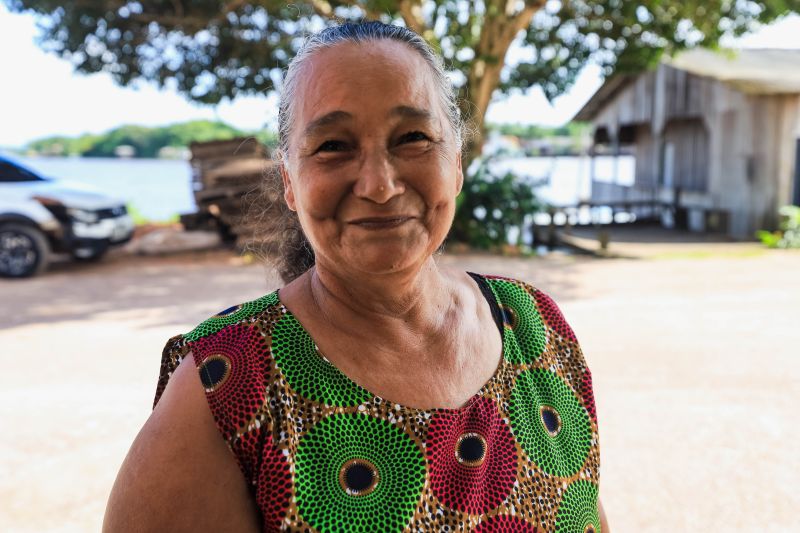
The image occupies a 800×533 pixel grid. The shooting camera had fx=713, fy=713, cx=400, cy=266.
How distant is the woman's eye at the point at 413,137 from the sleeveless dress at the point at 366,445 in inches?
16.9

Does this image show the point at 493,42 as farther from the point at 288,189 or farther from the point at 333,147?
the point at 333,147

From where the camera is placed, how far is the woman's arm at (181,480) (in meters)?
1.17

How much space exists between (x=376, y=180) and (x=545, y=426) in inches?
27.7

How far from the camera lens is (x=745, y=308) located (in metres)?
7.86

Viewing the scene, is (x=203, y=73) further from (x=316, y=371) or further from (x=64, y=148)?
(x=64, y=148)

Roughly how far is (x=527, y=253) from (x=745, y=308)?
4804 millimetres

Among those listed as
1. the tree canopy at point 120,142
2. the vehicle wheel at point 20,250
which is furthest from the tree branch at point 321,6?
the tree canopy at point 120,142

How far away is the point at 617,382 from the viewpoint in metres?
5.32

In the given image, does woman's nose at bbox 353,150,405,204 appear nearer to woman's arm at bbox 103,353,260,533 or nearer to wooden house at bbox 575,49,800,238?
woman's arm at bbox 103,353,260,533

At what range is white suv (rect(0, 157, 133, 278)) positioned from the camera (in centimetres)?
1037

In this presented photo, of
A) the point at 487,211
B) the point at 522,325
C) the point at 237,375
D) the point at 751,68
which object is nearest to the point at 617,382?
the point at 522,325

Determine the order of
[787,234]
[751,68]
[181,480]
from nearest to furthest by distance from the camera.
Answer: [181,480], [787,234], [751,68]

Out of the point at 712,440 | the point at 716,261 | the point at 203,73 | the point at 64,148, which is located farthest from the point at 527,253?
the point at 64,148

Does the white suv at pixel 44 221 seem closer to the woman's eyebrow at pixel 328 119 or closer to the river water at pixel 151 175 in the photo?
the woman's eyebrow at pixel 328 119
